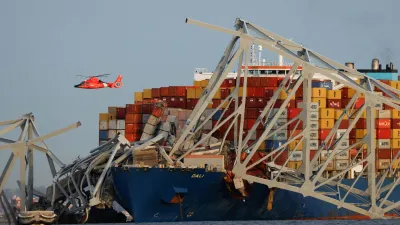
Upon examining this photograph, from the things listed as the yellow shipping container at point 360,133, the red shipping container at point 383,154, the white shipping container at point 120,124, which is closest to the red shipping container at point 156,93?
the white shipping container at point 120,124

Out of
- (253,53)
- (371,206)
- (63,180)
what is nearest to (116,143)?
(63,180)

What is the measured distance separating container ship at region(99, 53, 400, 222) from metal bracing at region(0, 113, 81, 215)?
18.9ft

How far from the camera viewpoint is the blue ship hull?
75.4 metres

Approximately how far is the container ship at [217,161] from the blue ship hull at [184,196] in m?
0.06

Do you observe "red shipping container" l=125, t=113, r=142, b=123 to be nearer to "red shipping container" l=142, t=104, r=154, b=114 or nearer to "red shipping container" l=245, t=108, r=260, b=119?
"red shipping container" l=142, t=104, r=154, b=114

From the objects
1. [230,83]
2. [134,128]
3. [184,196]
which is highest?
[230,83]

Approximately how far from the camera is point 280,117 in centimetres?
8606

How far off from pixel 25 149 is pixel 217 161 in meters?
12.6

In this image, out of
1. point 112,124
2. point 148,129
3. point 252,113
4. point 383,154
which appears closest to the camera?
point 148,129

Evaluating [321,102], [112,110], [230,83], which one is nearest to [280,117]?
[321,102]

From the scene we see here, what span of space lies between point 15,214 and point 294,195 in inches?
753

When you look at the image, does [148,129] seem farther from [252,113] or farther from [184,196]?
[252,113]

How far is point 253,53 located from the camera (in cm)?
10044

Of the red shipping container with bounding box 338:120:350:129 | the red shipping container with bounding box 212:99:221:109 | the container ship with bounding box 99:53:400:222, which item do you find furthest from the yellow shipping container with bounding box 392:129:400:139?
the red shipping container with bounding box 212:99:221:109
